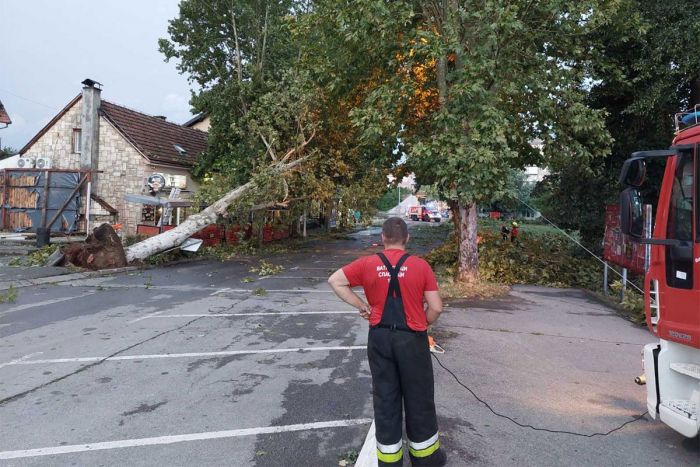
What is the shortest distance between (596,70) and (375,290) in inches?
509

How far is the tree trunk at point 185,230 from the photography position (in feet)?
53.6

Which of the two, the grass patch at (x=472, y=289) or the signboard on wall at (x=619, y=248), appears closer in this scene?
the signboard on wall at (x=619, y=248)

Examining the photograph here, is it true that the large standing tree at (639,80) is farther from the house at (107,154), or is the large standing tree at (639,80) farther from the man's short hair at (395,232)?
the house at (107,154)

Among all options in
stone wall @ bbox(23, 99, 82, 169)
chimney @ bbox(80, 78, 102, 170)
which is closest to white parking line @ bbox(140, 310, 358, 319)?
chimney @ bbox(80, 78, 102, 170)

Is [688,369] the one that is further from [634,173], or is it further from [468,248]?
[468,248]

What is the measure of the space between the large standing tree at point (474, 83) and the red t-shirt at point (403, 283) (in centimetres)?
738

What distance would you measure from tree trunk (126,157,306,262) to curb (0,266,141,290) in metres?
0.90

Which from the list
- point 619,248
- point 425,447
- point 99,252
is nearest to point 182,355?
point 425,447

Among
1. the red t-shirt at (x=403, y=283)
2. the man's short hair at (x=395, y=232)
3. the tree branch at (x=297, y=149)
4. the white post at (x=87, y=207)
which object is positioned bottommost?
the red t-shirt at (x=403, y=283)

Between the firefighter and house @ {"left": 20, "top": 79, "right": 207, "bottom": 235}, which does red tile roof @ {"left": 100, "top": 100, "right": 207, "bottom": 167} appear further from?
the firefighter

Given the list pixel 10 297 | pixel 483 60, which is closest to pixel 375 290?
pixel 483 60

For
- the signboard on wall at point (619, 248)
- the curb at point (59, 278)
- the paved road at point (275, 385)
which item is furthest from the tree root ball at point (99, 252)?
the signboard on wall at point (619, 248)

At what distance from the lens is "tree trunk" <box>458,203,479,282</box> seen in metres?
12.6

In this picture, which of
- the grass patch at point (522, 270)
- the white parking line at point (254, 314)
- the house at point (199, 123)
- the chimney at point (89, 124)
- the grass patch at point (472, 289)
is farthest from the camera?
the house at point (199, 123)
